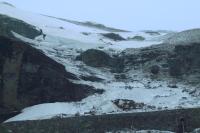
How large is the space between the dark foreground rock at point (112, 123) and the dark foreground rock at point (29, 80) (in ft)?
13.5

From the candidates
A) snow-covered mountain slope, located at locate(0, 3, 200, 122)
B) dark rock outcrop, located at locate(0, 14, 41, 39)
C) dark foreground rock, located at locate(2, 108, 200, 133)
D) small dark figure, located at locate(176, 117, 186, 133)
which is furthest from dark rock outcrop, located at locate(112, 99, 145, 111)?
dark rock outcrop, located at locate(0, 14, 41, 39)

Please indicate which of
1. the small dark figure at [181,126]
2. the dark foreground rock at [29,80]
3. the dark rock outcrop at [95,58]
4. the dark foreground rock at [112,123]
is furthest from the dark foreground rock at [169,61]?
the small dark figure at [181,126]

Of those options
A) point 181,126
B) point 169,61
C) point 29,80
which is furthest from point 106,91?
point 181,126

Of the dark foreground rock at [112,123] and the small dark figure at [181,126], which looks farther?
the dark foreground rock at [112,123]

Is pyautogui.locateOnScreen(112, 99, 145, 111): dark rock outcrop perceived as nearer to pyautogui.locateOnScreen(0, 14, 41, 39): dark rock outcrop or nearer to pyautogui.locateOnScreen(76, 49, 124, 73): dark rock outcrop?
pyautogui.locateOnScreen(76, 49, 124, 73): dark rock outcrop

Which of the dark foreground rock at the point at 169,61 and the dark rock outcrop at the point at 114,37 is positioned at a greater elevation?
the dark rock outcrop at the point at 114,37

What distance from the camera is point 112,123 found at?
62.2 feet

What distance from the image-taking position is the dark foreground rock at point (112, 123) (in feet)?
60.8

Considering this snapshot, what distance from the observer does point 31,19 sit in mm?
40875

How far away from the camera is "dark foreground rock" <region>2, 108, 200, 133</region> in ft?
60.8

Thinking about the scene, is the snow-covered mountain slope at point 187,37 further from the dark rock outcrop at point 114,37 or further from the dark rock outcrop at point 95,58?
the dark rock outcrop at point 114,37

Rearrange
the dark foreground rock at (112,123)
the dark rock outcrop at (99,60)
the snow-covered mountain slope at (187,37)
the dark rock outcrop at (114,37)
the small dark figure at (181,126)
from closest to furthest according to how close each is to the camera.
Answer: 1. the small dark figure at (181,126)
2. the dark foreground rock at (112,123)
3. the dark rock outcrop at (99,60)
4. the snow-covered mountain slope at (187,37)
5. the dark rock outcrop at (114,37)

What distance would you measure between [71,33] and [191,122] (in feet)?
69.7

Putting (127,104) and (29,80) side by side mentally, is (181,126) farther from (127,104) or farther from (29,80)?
Result: (29,80)
